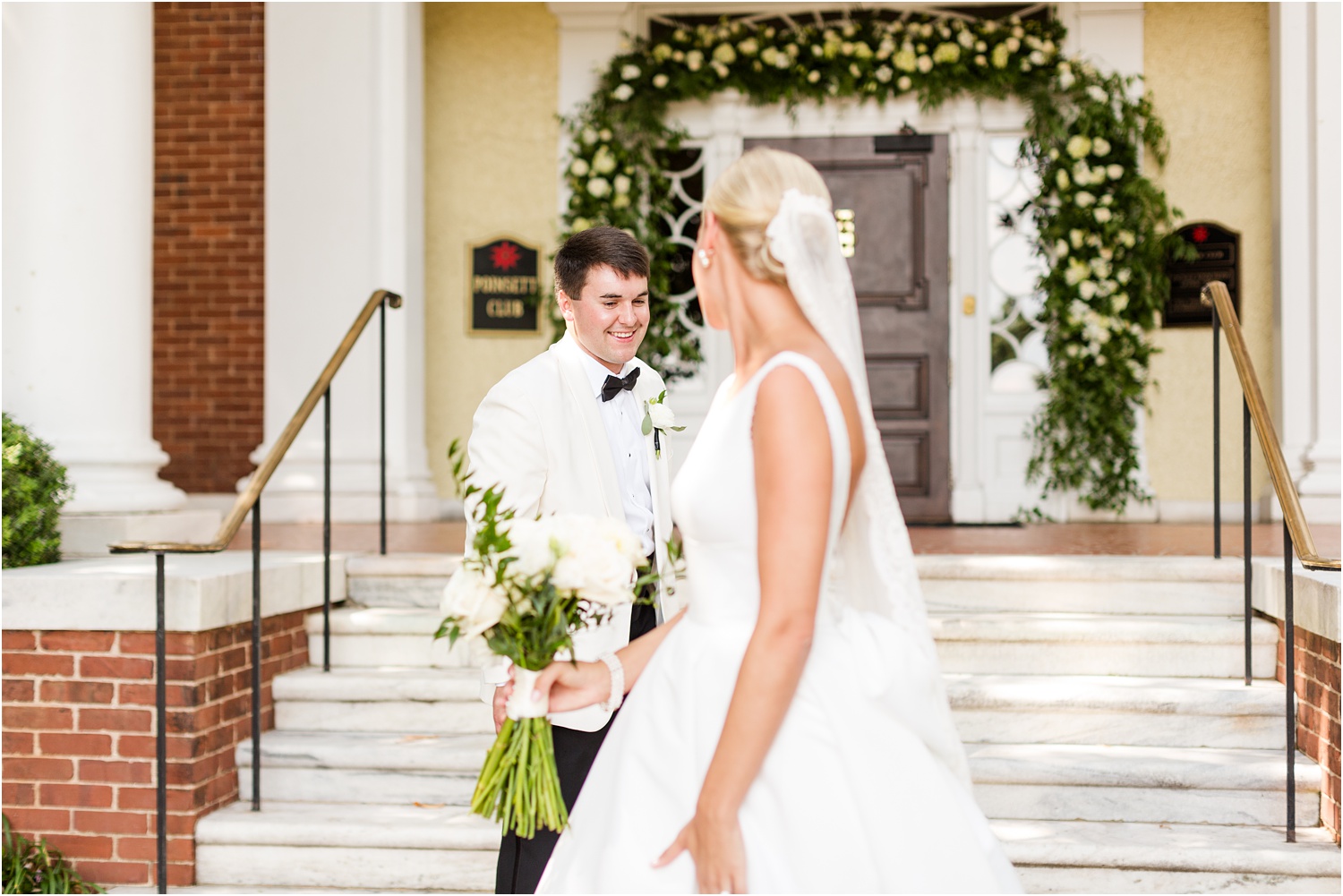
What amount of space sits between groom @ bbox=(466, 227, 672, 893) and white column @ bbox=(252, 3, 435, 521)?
433 cm

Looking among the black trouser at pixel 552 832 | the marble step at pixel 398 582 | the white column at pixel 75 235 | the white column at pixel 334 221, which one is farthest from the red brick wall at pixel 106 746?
the white column at pixel 334 221

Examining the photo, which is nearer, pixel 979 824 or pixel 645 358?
pixel 979 824

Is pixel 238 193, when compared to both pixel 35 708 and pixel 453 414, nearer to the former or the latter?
pixel 453 414

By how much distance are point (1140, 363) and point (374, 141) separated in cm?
487

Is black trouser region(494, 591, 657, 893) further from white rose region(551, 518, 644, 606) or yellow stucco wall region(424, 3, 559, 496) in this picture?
yellow stucco wall region(424, 3, 559, 496)

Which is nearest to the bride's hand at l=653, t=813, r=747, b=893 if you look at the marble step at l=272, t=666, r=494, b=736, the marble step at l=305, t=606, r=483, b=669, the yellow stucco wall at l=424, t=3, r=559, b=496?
the marble step at l=272, t=666, r=494, b=736

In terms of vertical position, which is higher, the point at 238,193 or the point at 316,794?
the point at 238,193

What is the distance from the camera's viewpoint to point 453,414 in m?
A: 7.68

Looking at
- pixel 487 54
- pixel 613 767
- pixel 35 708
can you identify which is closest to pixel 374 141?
pixel 487 54

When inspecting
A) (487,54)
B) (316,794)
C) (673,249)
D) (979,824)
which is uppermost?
(487,54)

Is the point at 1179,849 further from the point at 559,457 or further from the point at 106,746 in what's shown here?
the point at 106,746

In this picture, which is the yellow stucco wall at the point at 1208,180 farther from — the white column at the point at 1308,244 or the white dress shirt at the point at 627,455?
the white dress shirt at the point at 627,455

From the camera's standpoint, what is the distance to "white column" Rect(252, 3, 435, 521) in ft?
22.6

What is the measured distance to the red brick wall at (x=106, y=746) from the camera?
3572 millimetres
